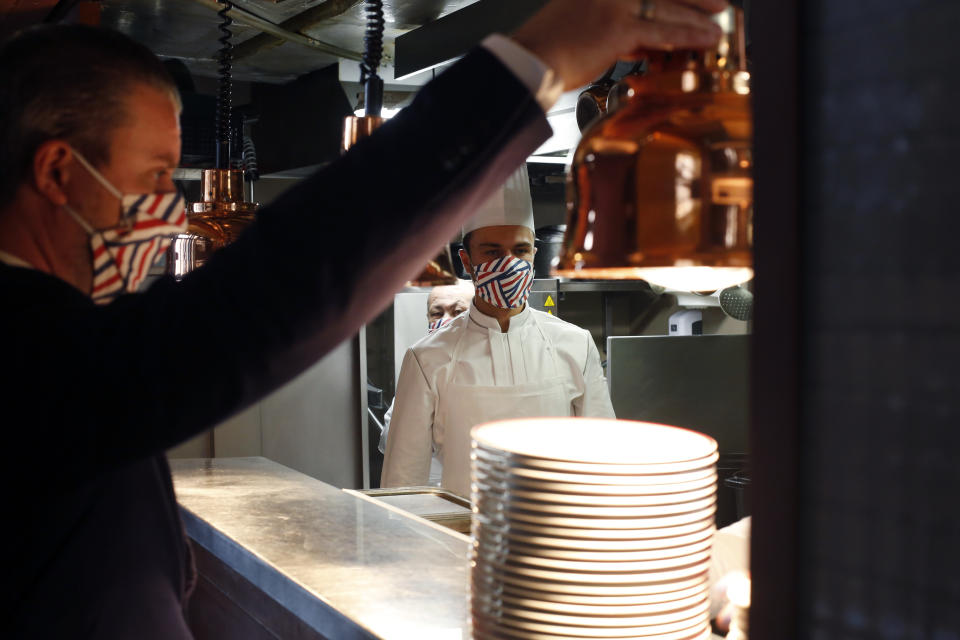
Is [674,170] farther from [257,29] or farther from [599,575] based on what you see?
[257,29]

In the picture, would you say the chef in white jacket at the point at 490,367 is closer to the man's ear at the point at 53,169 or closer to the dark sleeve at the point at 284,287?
the man's ear at the point at 53,169

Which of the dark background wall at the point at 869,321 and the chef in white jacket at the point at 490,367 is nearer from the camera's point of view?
the dark background wall at the point at 869,321

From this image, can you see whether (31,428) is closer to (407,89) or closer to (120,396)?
(120,396)

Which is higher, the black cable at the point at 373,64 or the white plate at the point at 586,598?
the black cable at the point at 373,64

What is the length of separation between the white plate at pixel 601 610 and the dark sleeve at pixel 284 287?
45cm

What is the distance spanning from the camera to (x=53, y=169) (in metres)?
0.93

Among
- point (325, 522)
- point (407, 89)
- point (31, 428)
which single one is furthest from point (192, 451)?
point (31, 428)

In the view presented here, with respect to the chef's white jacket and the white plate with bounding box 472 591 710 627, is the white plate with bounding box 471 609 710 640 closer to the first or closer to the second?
the white plate with bounding box 472 591 710 627

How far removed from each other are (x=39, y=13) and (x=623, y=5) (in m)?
2.94

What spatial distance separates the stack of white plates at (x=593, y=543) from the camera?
3.05ft

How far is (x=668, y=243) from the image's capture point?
0.66 metres

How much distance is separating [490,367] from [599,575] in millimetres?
2531

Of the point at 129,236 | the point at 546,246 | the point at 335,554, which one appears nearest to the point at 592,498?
the point at 129,236

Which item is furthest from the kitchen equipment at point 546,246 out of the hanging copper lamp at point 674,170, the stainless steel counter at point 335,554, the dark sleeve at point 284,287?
the dark sleeve at point 284,287
